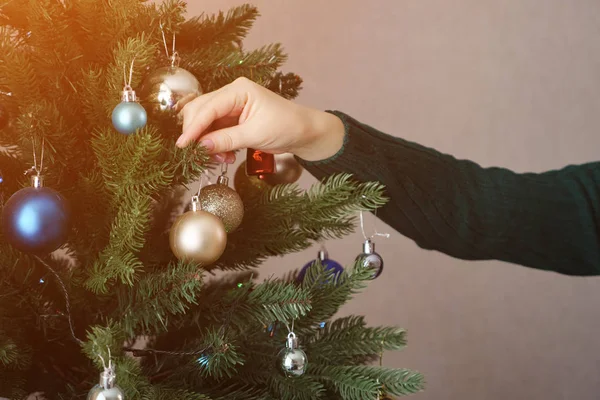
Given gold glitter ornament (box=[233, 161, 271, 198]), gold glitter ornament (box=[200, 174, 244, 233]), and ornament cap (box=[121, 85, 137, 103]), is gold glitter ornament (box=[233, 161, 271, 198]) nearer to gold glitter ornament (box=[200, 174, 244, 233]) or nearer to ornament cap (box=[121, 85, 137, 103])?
gold glitter ornament (box=[200, 174, 244, 233])

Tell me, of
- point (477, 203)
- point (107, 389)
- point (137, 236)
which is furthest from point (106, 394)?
point (477, 203)

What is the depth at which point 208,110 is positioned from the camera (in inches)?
20.2

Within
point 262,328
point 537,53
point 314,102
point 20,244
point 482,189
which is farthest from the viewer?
point 537,53

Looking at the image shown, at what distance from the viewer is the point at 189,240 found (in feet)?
1.61

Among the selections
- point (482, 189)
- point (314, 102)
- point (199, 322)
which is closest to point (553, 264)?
point (482, 189)

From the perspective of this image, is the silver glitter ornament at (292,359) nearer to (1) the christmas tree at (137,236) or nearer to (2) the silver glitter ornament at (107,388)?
(1) the christmas tree at (137,236)

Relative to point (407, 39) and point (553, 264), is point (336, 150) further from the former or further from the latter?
point (407, 39)

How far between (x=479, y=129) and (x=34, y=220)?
1.40m

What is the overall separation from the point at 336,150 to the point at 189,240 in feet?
0.66

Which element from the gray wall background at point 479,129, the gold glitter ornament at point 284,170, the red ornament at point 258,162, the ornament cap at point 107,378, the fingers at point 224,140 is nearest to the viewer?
the ornament cap at point 107,378

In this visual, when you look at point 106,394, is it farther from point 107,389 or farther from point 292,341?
point 292,341

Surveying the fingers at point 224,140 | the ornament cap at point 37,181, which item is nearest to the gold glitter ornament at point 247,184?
the fingers at point 224,140

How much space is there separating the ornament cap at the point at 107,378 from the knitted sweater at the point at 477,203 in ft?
1.02

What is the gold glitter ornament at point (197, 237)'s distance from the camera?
0.49 meters
